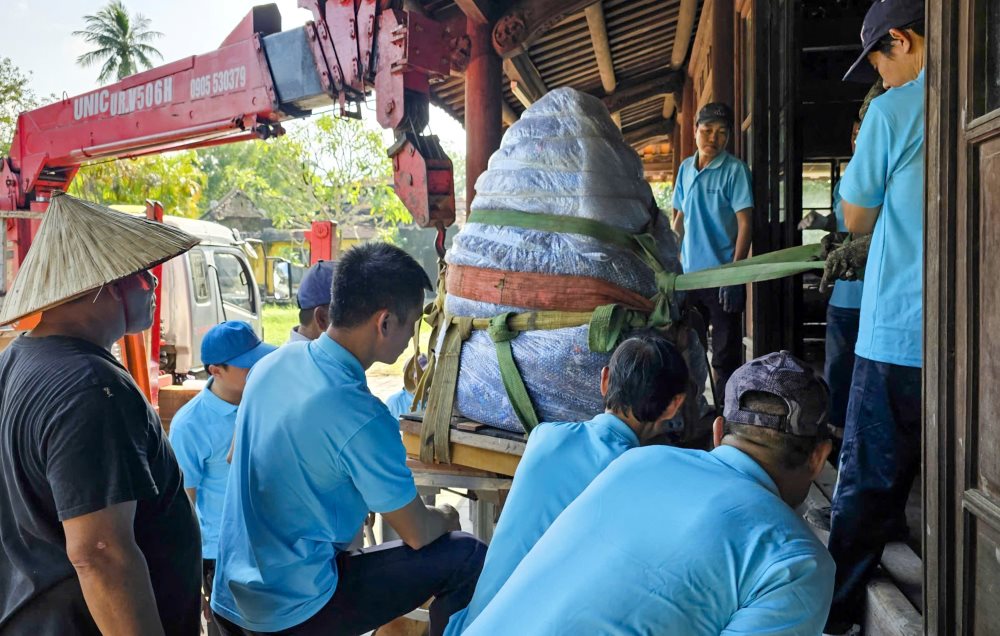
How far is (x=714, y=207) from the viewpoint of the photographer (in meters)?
4.04

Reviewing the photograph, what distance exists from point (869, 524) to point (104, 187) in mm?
16006

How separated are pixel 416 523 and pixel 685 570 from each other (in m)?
1.15

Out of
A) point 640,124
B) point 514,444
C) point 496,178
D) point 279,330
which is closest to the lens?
point 514,444

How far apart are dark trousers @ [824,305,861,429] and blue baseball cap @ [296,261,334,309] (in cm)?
216

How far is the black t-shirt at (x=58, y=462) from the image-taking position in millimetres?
1627

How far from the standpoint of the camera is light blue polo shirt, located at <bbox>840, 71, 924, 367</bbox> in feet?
6.64

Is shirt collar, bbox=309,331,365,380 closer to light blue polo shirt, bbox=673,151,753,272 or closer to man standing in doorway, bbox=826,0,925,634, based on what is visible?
man standing in doorway, bbox=826,0,925,634

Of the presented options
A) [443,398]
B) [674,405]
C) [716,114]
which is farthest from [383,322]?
[716,114]

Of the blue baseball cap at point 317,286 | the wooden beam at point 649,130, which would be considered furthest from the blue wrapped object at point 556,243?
the wooden beam at point 649,130

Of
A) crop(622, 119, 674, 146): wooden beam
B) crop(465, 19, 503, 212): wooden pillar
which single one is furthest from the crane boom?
crop(622, 119, 674, 146): wooden beam

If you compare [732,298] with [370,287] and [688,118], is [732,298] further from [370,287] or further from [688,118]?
[688,118]

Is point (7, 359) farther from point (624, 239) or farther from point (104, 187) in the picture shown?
point (104, 187)

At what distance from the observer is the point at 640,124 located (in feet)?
45.2

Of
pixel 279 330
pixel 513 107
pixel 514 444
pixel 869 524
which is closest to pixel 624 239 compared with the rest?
pixel 514 444
